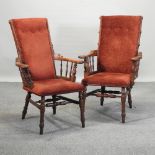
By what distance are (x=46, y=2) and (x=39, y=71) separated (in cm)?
203

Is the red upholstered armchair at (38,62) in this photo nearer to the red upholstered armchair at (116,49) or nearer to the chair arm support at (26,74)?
the chair arm support at (26,74)

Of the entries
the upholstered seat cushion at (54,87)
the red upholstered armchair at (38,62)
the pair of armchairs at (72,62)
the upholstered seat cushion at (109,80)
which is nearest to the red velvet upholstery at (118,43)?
the pair of armchairs at (72,62)

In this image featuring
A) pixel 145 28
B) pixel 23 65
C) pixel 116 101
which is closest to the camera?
pixel 23 65

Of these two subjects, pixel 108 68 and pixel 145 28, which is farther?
pixel 145 28

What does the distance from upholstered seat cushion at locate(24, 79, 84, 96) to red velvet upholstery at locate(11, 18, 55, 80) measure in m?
0.25

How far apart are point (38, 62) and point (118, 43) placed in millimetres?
986

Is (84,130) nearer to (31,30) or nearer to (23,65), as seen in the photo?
(23,65)

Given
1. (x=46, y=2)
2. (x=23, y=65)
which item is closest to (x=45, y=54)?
(x=23, y=65)

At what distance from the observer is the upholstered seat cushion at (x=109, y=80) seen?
3.73 meters

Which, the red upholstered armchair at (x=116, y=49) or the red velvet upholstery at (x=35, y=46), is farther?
the red upholstered armchair at (x=116, y=49)

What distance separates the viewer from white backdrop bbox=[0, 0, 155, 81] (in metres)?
5.57

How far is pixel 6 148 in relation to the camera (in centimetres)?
311

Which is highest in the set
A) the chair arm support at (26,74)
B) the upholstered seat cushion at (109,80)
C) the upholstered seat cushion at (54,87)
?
the chair arm support at (26,74)

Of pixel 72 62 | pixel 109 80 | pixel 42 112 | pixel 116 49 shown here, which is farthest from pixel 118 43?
pixel 42 112
